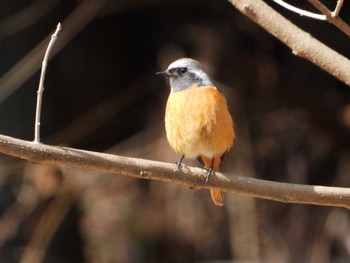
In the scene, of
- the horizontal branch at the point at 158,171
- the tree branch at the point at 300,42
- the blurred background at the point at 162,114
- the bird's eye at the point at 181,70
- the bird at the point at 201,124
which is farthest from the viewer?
the blurred background at the point at 162,114

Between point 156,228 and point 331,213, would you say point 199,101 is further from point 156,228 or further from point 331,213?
point 156,228

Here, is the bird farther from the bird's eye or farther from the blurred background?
the blurred background

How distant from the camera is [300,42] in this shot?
3.12 m

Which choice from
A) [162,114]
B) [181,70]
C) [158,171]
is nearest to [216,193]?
[181,70]

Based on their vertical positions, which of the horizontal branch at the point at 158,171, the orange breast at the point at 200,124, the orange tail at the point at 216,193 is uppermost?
the orange breast at the point at 200,124

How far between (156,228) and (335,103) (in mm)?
2027

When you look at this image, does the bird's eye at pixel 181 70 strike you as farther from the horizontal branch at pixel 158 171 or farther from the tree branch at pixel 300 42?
the horizontal branch at pixel 158 171

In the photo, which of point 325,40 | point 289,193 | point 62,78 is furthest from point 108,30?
point 289,193

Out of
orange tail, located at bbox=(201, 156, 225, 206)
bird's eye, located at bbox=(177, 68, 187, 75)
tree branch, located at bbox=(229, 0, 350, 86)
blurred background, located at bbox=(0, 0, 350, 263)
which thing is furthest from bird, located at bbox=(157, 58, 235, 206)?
blurred background, located at bbox=(0, 0, 350, 263)

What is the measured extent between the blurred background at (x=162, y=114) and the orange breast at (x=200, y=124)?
2.11 meters

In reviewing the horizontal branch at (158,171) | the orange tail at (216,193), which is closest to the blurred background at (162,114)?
the orange tail at (216,193)

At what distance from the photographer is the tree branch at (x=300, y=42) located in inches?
121

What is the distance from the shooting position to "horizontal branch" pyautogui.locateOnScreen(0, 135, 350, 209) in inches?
98.0

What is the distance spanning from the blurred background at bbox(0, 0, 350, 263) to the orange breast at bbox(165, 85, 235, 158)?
83.2 inches
